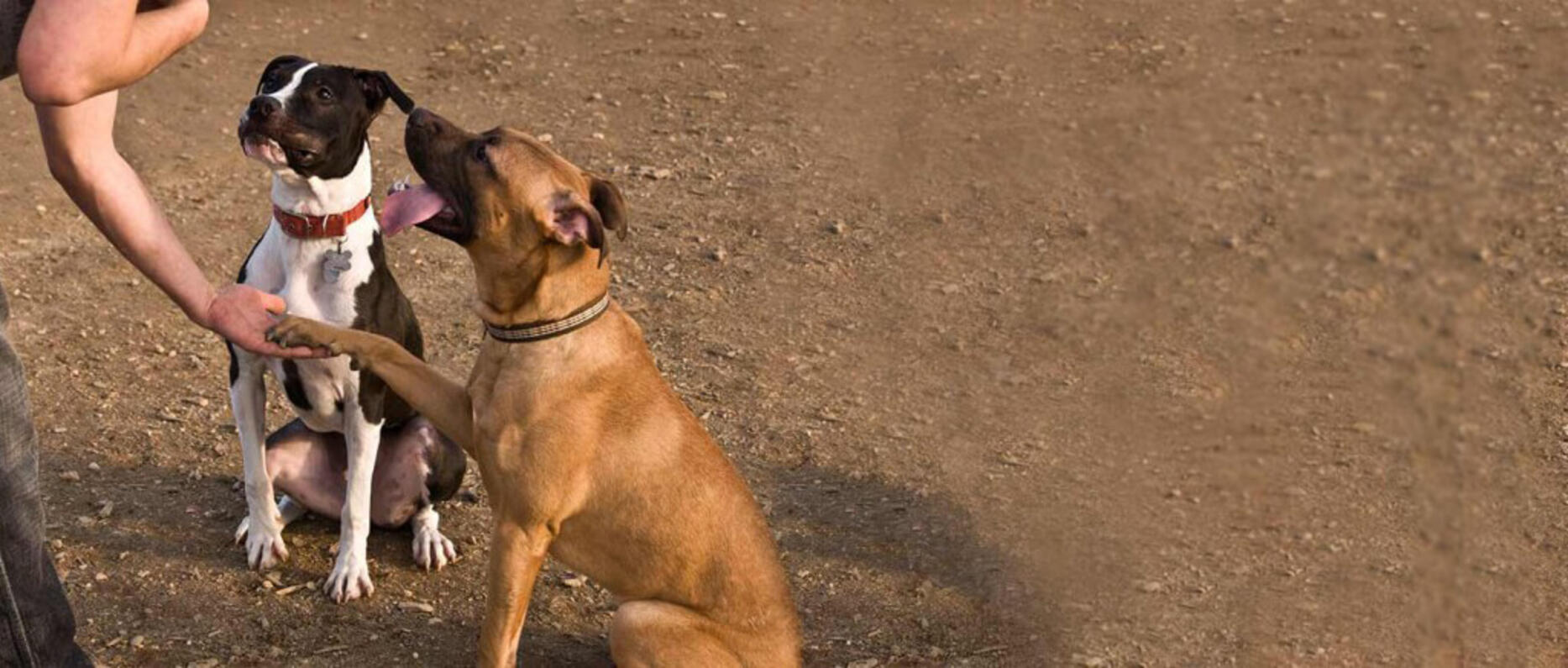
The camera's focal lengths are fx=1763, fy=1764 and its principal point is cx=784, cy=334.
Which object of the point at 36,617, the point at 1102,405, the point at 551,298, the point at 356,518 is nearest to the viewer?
the point at 36,617

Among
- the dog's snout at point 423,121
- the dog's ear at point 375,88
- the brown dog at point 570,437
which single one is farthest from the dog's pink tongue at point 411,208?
the dog's ear at point 375,88

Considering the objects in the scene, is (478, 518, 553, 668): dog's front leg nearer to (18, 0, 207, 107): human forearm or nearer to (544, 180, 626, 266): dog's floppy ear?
(544, 180, 626, 266): dog's floppy ear

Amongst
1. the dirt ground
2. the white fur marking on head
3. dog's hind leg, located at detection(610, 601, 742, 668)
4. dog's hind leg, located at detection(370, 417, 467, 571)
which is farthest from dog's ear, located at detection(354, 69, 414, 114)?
dog's hind leg, located at detection(610, 601, 742, 668)

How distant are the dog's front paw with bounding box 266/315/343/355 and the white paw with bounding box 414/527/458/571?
1.12 m

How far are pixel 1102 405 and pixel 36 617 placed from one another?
174 inches

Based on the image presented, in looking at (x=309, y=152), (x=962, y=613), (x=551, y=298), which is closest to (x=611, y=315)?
(x=551, y=298)

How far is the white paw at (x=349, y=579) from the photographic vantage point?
604 centimetres

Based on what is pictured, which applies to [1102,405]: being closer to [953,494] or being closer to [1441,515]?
[953,494]

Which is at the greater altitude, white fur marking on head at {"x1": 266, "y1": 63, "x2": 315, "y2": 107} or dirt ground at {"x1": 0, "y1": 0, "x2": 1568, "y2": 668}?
white fur marking on head at {"x1": 266, "y1": 63, "x2": 315, "y2": 107}

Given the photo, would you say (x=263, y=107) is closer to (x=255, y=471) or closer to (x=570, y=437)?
(x=255, y=471)

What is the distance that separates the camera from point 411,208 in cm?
516

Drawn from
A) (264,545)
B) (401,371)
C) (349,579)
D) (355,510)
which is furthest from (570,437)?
(264,545)

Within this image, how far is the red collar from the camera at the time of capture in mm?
5641

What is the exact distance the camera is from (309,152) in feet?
18.1
